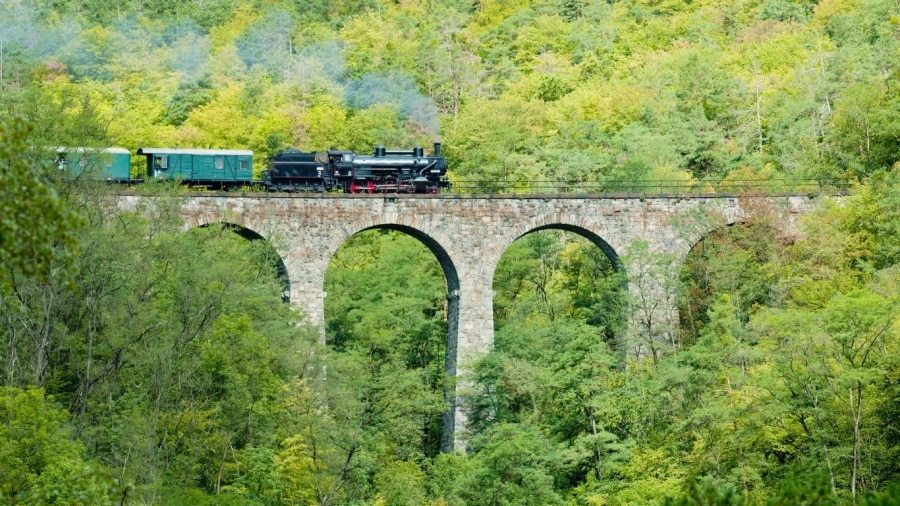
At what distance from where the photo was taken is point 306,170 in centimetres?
4938

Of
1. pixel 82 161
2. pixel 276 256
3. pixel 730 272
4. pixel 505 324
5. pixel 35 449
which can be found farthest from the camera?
pixel 505 324

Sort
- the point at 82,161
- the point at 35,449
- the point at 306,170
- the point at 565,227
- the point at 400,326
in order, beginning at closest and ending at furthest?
the point at 35,449 → the point at 82,161 → the point at 565,227 → the point at 306,170 → the point at 400,326

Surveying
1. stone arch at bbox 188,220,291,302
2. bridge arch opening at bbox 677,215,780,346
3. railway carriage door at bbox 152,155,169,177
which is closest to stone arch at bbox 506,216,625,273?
bridge arch opening at bbox 677,215,780,346

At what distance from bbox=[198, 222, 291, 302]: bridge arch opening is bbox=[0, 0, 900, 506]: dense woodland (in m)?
0.30

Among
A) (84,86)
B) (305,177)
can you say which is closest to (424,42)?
(84,86)

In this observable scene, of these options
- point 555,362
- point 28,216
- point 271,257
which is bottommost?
point 555,362

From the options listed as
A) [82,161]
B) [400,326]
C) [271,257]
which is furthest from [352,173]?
[82,161]

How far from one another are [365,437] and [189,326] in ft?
26.4

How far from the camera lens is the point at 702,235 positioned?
156 ft

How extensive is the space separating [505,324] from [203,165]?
43.3 ft

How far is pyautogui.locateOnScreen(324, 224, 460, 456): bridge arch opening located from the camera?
148ft

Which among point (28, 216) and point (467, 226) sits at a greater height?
point (467, 226)

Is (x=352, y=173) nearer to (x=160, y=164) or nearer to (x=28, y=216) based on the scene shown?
(x=160, y=164)

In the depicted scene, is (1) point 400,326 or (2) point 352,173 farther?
(1) point 400,326
